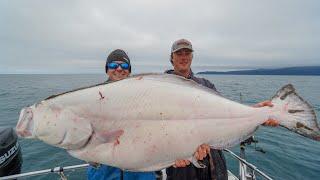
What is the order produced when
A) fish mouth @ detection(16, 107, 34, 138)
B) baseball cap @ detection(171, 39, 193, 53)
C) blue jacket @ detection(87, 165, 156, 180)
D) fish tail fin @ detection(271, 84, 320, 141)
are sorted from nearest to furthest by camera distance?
fish mouth @ detection(16, 107, 34, 138), fish tail fin @ detection(271, 84, 320, 141), blue jacket @ detection(87, 165, 156, 180), baseball cap @ detection(171, 39, 193, 53)

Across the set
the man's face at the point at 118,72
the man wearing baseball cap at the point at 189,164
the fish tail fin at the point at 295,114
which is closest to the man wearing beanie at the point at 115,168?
the man's face at the point at 118,72

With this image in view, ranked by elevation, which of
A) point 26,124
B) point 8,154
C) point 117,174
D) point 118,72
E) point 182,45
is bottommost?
point 8,154

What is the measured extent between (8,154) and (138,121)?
4.54 meters

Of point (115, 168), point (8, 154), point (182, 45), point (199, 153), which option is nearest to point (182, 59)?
point (182, 45)

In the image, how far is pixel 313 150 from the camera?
13.4m

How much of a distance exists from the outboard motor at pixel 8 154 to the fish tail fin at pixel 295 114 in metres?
5.31

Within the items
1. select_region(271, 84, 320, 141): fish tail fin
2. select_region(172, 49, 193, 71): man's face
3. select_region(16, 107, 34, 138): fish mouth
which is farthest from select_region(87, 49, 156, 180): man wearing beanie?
select_region(271, 84, 320, 141): fish tail fin

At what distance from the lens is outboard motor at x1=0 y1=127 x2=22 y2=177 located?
18.4 feet

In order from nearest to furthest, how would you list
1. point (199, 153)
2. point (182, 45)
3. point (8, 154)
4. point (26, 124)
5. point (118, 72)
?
point (26, 124) < point (199, 153) < point (118, 72) < point (182, 45) < point (8, 154)

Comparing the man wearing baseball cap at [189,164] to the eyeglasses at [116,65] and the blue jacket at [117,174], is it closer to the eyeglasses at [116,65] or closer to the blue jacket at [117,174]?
the blue jacket at [117,174]

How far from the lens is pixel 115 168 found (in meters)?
3.38

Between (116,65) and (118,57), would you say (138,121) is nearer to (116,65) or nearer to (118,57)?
(116,65)

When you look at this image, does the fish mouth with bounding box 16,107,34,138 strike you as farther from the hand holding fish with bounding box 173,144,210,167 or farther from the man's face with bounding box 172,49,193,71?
the man's face with bounding box 172,49,193,71

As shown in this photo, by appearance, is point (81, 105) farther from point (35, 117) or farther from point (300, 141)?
point (300, 141)
